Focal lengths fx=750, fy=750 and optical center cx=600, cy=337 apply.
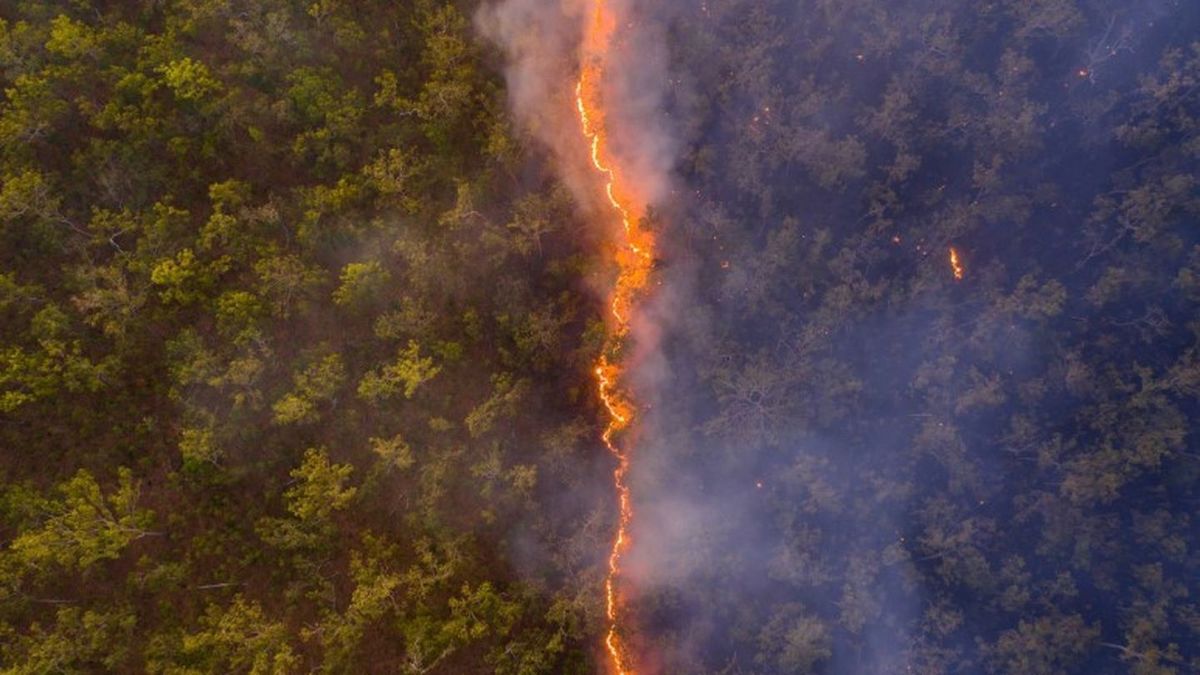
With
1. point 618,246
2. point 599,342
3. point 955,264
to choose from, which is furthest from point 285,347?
point 955,264

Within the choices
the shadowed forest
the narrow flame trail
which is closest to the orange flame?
the shadowed forest

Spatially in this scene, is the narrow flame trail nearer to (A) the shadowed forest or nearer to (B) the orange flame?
(A) the shadowed forest

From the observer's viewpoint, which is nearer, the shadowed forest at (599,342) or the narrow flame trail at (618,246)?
the shadowed forest at (599,342)

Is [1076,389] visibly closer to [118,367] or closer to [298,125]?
[298,125]

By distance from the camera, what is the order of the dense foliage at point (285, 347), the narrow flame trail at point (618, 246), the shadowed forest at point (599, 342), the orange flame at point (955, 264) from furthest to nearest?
the orange flame at point (955, 264), the narrow flame trail at point (618, 246), the shadowed forest at point (599, 342), the dense foliage at point (285, 347)

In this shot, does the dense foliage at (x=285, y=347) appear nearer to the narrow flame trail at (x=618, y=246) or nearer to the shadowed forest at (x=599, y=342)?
the shadowed forest at (x=599, y=342)

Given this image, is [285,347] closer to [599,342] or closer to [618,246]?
[599,342]

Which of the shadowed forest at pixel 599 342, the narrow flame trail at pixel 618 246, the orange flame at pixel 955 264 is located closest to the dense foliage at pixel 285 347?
the shadowed forest at pixel 599 342
